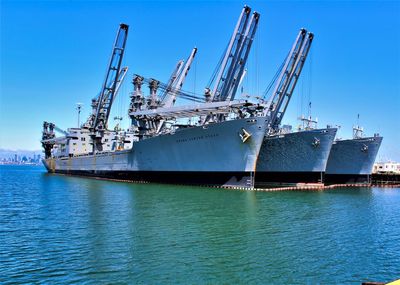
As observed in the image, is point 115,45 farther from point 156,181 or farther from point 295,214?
point 295,214

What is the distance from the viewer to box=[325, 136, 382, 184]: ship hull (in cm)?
5581

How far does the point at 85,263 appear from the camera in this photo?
12.4 m

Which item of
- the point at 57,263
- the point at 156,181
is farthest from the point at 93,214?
the point at 156,181

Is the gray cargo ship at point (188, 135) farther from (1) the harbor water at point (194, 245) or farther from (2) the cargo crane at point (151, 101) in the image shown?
(1) the harbor water at point (194, 245)

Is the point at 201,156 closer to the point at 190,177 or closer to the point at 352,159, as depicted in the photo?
the point at 190,177

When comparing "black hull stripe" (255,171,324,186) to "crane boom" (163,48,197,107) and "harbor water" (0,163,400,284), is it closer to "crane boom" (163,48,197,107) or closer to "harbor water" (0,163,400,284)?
"crane boom" (163,48,197,107)

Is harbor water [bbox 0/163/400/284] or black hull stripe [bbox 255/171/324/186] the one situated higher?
black hull stripe [bbox 255/171/324/186]

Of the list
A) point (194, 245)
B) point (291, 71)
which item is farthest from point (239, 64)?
point (194, 245)

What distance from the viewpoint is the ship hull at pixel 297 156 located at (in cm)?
4711

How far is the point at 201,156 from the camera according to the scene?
41.9 m

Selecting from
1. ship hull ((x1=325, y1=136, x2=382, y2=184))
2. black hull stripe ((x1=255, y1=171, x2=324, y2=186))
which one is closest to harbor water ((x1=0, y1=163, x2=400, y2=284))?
black hull stripe ((x1=255, y1=171, x2=324, y2=186))

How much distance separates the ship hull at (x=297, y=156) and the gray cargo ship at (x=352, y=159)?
10163 millimetres

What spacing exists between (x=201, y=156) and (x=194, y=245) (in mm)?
27172

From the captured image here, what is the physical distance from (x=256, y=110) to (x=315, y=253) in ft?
83.5
